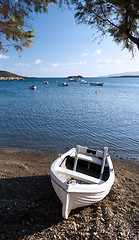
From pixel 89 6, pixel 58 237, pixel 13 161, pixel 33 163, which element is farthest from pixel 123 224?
pixel 89 6

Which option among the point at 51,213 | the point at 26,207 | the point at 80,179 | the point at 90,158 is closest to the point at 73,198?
the point at 80,179

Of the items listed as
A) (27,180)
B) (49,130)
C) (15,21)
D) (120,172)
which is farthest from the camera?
(49,130)

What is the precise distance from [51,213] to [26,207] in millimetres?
830

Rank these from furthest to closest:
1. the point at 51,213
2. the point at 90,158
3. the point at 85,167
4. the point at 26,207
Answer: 1. the point at 85,167
2. the point at 90,158
3. the point at 26,207
4. the point at 51,213

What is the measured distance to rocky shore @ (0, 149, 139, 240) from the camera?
13.4 feet

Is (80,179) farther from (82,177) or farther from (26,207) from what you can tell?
(26,207)

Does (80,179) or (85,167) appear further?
(85,167)

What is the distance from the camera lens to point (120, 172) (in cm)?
813

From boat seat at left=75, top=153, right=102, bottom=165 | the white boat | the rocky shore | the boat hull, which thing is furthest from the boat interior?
the boat hull

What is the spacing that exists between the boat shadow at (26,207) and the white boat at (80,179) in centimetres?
66

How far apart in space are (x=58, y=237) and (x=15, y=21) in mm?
7328

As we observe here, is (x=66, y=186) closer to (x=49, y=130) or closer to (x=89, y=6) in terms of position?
(x=89, y=6)

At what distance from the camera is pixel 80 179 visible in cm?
499

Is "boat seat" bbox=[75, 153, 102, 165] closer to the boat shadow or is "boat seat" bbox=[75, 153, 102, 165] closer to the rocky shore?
the rocky shore
